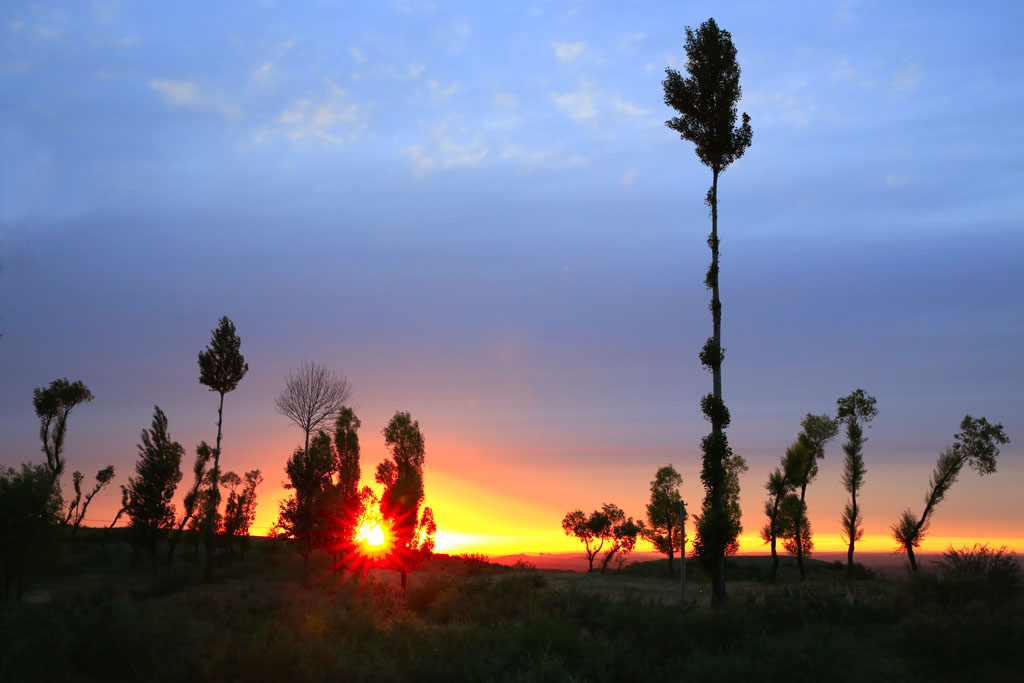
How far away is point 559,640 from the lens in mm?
14289

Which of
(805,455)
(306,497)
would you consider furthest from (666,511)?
(306,497)

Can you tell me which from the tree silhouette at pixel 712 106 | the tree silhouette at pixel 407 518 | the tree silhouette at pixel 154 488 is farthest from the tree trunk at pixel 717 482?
the tree silhouette at pixel 154 488

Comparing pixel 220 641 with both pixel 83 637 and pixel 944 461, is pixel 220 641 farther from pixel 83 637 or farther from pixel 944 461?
pixel 944 461

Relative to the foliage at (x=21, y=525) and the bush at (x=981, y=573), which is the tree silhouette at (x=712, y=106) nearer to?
the bush at (x=981, y=573)

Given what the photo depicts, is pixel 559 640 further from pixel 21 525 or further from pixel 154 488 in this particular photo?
pixel 154 488

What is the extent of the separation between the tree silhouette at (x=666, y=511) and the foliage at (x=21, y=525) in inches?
1679

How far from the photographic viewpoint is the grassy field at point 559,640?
1294 cm

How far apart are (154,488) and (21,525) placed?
80.7 feet

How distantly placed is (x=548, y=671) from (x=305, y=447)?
39288mm

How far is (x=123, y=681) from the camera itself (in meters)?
15.1

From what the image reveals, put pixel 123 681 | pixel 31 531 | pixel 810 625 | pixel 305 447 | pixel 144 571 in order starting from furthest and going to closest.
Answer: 1. pixel 144 571
2. pixel 305 447
3. pixel 31 531
4. pixel 810 625
5. pixel 123 681

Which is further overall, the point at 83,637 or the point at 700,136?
the point at 700,136

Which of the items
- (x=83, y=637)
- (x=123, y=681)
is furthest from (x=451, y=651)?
(x=83, y=637)

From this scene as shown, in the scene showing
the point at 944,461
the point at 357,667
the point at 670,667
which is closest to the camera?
the point at 357,667
